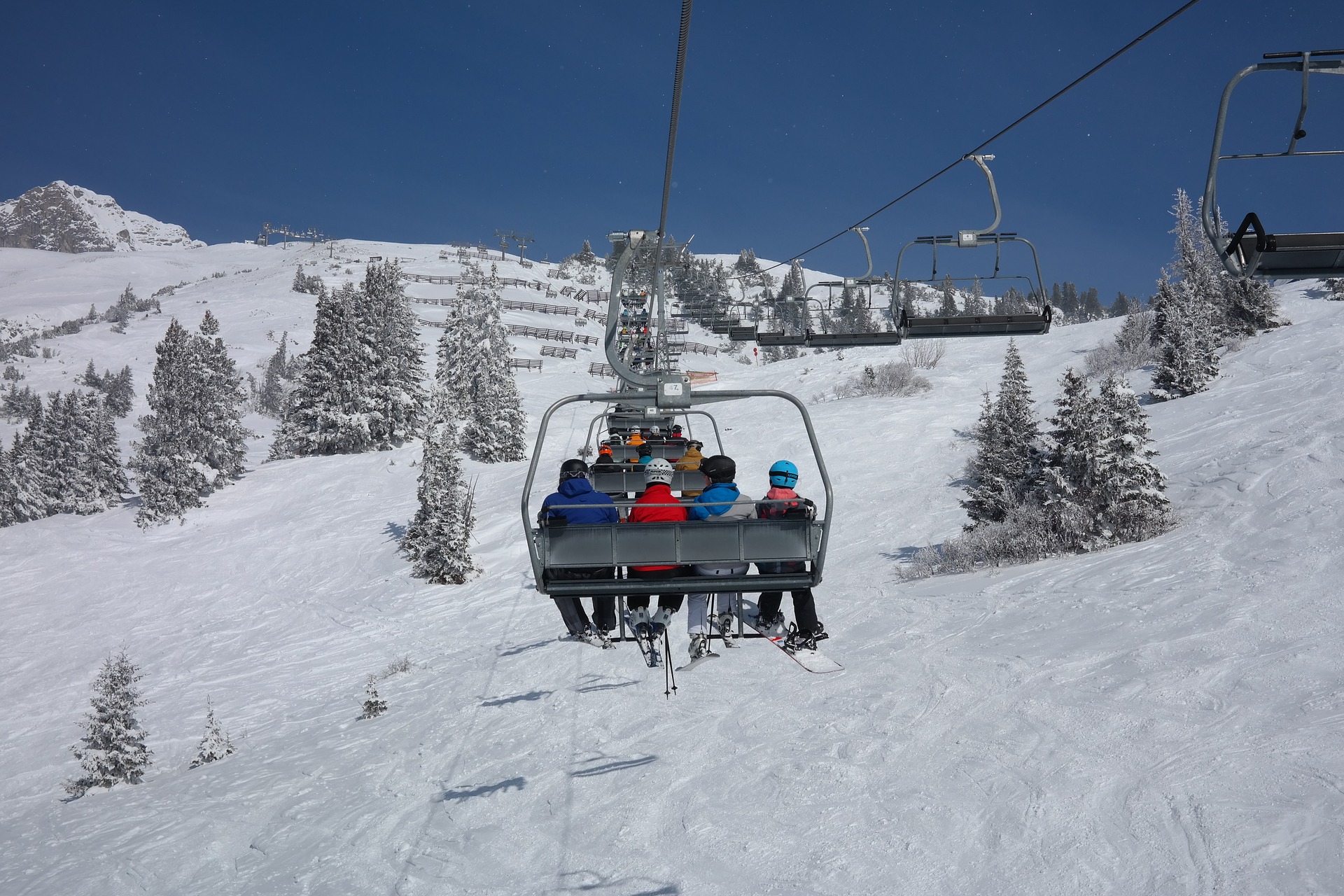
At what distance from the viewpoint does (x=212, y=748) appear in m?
20.7

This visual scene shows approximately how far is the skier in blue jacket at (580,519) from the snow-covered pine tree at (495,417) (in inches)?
1622

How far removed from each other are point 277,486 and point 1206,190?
5004 cm

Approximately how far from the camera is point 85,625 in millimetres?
33031

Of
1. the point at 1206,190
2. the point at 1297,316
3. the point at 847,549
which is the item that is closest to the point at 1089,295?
the point at 1297,316

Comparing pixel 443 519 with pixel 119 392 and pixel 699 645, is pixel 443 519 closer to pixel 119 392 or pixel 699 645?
pixel 699 645

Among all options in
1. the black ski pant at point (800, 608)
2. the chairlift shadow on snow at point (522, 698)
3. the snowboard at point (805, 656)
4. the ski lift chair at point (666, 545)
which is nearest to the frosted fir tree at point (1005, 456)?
the chairlift shadow on snow at point (522, 698)

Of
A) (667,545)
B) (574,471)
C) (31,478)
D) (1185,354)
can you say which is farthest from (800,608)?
(31,478)

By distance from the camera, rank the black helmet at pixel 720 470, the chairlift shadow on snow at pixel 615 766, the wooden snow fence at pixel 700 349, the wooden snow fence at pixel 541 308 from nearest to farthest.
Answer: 1. the black helmet at pixel 720 470
2. the chairlift shadow on snow at pixel 615 766
3. the wooden snow fence at pixel 700 349
4. the wooden snow fence at pixel 541 308

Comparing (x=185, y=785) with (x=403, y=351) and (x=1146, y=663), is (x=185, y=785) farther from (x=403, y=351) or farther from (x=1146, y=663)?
(x=403, y=351)

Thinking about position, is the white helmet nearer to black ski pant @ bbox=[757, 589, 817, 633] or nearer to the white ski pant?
the white ski pant

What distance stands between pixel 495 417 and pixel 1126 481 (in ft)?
120

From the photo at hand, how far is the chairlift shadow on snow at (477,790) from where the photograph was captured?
1575 centimetres

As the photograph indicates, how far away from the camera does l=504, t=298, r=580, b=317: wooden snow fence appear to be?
114250 mm

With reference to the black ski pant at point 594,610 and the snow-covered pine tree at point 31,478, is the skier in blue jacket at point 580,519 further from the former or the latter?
the snow-covered pine tree at point 31,478
